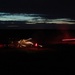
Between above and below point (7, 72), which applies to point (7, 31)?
above

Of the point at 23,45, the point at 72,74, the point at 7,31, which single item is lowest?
the point at 72,74

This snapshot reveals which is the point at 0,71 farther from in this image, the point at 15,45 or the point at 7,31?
the point at 7,31

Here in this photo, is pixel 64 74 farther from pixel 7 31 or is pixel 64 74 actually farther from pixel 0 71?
pixel 7 31

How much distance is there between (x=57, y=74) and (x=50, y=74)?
0.28m

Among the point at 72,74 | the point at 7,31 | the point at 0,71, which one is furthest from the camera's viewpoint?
the point at 7,31

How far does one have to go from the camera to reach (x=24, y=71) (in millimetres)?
13734

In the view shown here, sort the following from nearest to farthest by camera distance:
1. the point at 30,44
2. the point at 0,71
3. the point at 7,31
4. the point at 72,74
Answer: the point at 72,74, the point at 0,71, the point at 30,44, the point at 7,31

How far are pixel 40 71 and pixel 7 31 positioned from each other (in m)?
53.5

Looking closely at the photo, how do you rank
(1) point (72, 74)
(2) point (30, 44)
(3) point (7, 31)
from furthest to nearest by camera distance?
(3) point (7, 31), (2) point (30, 44), (1) point (72, 74)

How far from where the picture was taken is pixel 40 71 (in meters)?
13.7

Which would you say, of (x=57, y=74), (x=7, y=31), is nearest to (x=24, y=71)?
(x=57, y=74)

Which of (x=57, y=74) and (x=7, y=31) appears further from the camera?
(x=7, y=31)

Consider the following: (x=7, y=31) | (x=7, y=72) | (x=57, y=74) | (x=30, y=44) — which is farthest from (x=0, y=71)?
(x=7, y=31)

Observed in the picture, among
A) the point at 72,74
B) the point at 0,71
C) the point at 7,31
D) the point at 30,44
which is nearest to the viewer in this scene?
the point at 72,74
